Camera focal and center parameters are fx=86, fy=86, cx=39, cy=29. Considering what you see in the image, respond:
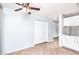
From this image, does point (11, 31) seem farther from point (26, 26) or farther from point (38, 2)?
point (38, 2)

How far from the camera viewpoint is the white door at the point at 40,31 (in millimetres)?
1554

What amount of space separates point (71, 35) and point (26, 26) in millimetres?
798

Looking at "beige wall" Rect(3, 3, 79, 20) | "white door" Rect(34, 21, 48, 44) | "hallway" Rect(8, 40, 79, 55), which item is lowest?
"hallway" Rect(8, 40, 79, 55)

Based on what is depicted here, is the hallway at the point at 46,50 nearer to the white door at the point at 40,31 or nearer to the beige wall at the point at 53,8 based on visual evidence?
the white door at the point at 40,31

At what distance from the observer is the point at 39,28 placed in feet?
5.09

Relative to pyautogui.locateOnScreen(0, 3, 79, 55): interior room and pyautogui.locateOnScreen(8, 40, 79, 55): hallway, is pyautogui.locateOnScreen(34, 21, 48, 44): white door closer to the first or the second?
pyautogui.locateOnScreen(0, 3, 79, 55): interior room

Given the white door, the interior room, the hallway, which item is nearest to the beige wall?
the interior room

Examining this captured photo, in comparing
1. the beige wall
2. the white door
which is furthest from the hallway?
the beige wall

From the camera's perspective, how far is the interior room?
1.36m

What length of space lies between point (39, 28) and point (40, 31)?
0.19ft

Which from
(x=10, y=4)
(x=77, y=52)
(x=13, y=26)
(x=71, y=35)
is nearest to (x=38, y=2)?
(x=10, y=4)

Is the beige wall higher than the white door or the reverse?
higher

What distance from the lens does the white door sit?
1.55 meters

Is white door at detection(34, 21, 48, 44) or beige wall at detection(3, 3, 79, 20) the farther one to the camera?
white door at detection(34, 21, 48, 44)
